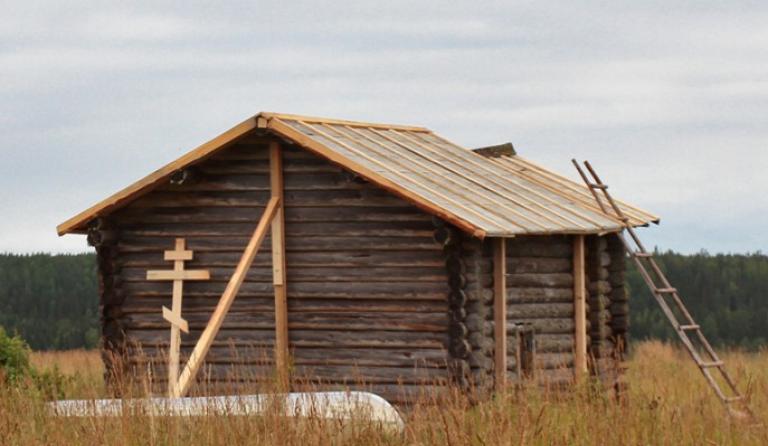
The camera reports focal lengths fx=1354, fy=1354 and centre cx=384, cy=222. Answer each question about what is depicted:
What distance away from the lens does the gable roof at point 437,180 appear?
1680cm

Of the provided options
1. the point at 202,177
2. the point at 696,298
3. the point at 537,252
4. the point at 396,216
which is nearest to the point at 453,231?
the point at 396,216

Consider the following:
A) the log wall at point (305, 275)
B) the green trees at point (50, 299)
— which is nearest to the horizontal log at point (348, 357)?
the log wall at point (305, 275)

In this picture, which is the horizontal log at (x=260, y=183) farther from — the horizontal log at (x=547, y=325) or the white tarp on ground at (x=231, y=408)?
the white tarp on ground at (x=231, y=408)

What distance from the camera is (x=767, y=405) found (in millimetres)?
16422

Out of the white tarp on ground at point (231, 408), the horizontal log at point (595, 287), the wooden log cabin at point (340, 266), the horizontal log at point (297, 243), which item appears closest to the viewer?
the white tarp on ground at point (231, 408)

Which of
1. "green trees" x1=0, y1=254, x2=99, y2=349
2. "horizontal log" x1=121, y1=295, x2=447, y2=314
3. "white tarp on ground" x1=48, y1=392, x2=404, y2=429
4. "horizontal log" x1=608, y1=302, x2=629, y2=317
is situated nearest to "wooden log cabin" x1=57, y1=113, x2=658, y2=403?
"horizontal log" x1=121, y1=295, x2=447, y2=314

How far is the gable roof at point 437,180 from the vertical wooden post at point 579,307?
425 mm

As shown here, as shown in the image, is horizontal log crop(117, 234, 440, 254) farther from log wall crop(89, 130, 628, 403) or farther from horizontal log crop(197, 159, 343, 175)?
horizontal log crop(197, 159, 343, 175)

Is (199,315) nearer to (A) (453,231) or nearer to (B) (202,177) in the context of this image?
(B) (202,177)

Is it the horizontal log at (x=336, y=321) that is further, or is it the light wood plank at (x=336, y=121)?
the light wood plank at (x=336, y=121)

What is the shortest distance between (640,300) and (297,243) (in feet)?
72.2

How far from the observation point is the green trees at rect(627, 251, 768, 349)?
35.5 metres

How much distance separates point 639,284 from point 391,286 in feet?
72.1

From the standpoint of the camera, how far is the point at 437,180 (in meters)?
18.6
